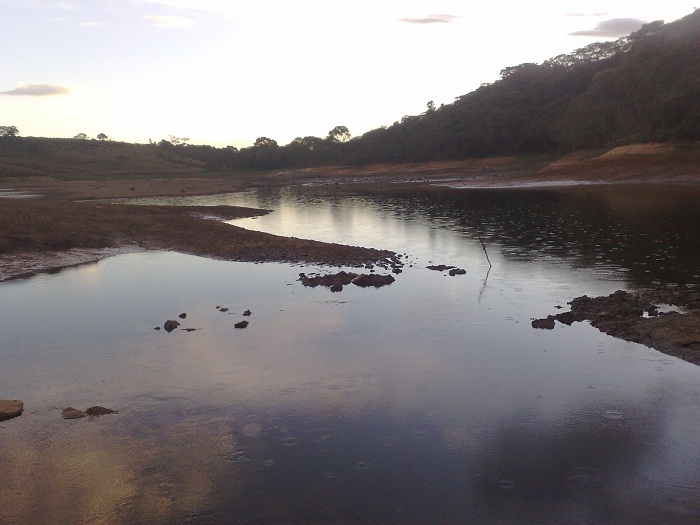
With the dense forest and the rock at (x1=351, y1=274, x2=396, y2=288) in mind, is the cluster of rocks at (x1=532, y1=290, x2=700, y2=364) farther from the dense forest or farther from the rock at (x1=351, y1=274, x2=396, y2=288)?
the dense forest

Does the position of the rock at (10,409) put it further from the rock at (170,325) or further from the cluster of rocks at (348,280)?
the cluster of rocks at (348,280)

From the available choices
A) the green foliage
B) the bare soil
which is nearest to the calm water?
the bare soil

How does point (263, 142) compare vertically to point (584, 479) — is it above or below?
above

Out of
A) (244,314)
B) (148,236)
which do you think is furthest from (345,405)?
(148,236)

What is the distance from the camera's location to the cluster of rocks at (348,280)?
21.3 metres

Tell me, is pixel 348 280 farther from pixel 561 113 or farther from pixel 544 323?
pixel 561 113

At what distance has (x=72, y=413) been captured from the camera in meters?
11.2

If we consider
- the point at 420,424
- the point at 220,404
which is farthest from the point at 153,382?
the point at 420,424

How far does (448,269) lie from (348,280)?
170 inches

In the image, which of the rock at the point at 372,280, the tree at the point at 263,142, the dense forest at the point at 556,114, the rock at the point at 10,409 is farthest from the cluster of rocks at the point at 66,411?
the tree at the point at 263,142

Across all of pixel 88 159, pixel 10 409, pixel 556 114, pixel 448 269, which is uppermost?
pixel 556 114

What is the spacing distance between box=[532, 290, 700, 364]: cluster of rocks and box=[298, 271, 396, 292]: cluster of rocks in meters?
6.45

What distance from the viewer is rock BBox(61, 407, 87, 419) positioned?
1109cm

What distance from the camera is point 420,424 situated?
10492mm
